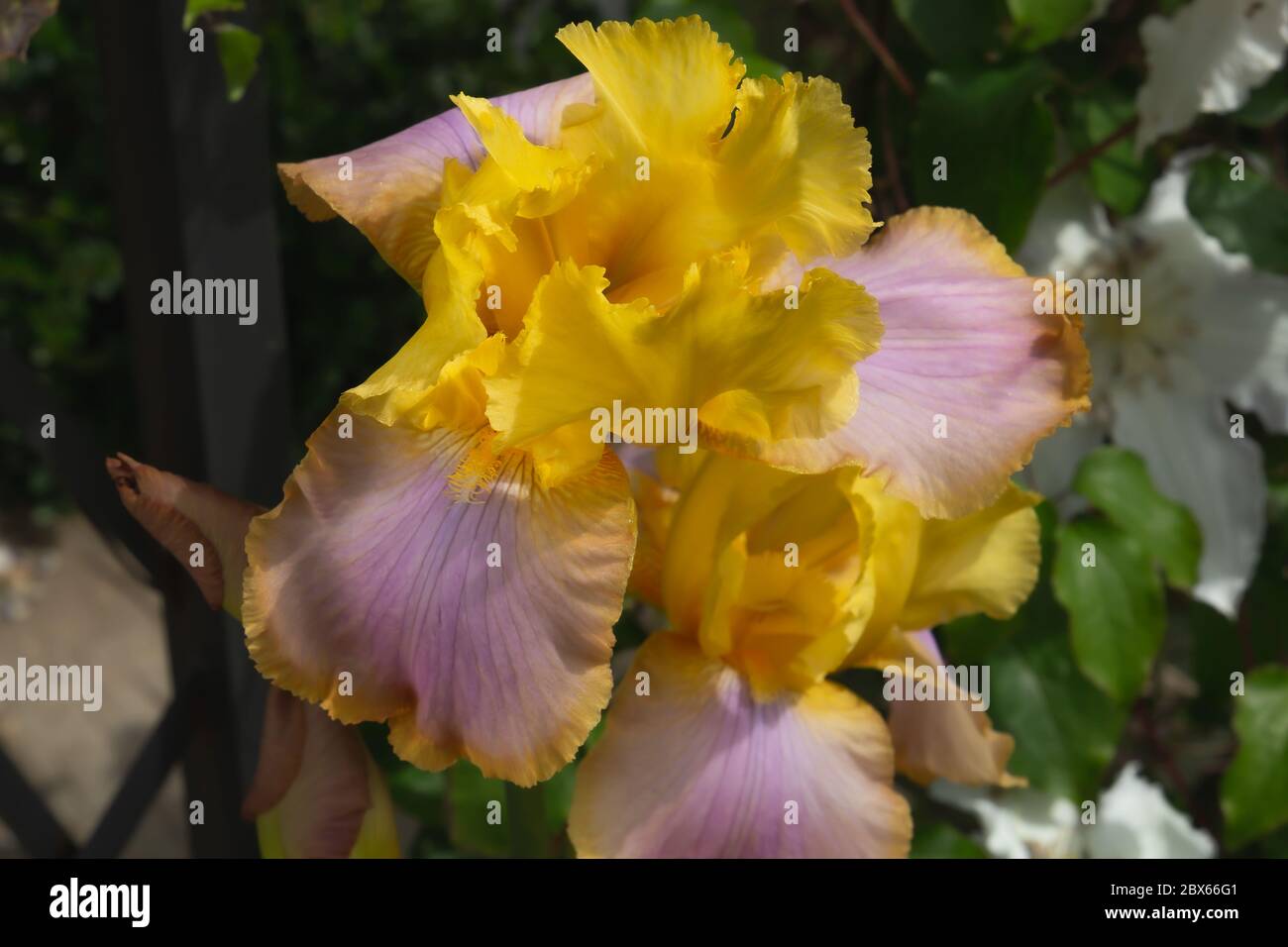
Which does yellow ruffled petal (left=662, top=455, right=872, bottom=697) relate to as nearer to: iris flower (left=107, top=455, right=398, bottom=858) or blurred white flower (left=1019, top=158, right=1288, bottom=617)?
iris flower (left=107, top=455, right=398, bottom=858)

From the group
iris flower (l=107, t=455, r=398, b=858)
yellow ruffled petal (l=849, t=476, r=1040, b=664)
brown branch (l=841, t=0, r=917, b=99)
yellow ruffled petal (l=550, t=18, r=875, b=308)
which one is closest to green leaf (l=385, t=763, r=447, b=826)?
iris flower (l=107, t=455, r=398, b=858)

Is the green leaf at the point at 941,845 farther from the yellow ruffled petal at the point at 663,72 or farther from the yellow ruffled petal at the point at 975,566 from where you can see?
the yellow ruffled petal at the point at 663,72

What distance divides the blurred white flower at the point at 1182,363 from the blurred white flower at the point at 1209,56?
14 centimetres

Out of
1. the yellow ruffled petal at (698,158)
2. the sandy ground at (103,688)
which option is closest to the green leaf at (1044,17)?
the yellow ruffled petal at (698,158)

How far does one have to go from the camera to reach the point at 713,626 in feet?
2.20

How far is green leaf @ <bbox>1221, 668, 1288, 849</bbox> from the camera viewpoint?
105 centimetres

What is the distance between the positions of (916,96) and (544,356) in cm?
65

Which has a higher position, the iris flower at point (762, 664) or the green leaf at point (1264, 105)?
the green leaf at point (1264, 105)

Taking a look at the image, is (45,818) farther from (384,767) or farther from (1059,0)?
(1059,0)

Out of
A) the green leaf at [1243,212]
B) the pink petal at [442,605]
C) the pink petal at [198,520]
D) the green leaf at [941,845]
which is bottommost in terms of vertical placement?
the green leaf at [941,845]

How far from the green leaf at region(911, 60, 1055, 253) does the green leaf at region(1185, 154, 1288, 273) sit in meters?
0.21

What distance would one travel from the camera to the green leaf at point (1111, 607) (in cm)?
101

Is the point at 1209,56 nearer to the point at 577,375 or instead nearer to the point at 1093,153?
the point at 1093,153
